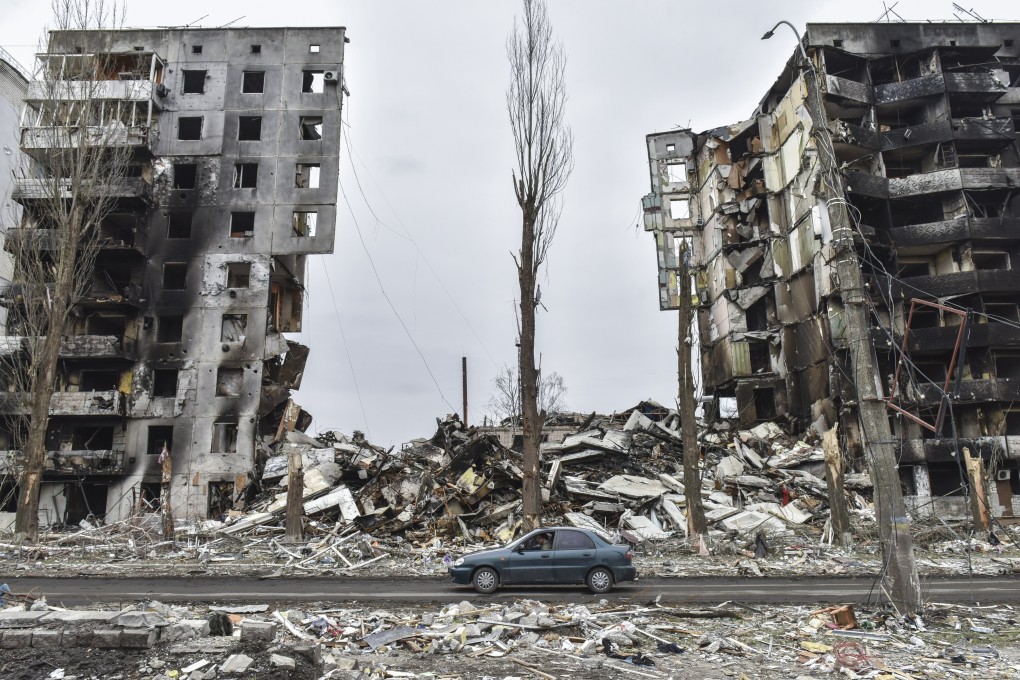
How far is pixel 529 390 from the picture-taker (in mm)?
20344

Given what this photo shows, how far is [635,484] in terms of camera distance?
93.8 feet

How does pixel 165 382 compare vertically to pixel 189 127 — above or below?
below

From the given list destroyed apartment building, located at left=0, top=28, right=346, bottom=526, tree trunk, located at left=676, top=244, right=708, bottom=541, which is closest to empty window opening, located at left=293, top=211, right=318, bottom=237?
destroyed apartment building, located at left=0, top=28, right=346, bottom=526

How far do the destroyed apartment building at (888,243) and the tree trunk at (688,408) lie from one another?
14.1 metres

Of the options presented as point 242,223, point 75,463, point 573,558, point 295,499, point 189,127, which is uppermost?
point 189,127

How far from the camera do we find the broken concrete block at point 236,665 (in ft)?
22.6

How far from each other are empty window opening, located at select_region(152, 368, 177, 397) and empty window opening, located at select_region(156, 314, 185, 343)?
174 cm

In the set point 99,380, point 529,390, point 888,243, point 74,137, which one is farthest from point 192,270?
point 888,243

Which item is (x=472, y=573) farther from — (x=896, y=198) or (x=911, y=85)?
(x=911, y=85)

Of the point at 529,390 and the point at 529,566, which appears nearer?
the point at 529,566

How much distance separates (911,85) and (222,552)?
44607 mm

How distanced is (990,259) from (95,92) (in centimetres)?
4707

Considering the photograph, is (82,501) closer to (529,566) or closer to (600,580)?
(529,566)

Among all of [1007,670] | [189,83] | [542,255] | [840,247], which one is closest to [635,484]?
[542,255]
